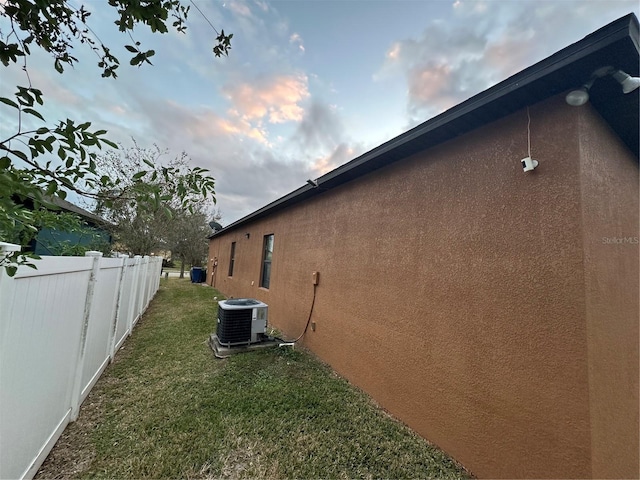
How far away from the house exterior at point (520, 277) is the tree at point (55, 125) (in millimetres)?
2312

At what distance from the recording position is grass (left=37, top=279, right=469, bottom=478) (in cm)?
216

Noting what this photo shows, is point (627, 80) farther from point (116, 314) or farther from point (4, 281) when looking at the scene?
point (116, 314)

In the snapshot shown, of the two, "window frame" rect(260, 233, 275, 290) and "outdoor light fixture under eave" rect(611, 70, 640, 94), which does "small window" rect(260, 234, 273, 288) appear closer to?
"window frame" rect(260, 233, 275, 290)

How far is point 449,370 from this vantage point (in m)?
2.54

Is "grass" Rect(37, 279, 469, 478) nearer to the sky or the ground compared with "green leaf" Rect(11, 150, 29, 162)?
nearer to the ground

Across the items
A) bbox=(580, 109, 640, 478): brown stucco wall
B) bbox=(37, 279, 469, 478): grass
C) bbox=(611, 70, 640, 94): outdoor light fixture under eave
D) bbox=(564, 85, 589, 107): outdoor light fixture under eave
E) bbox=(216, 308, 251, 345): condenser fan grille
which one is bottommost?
bbox=(37, 279, 469, 478): grass

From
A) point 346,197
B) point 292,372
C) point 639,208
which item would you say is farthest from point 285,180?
point 639,208

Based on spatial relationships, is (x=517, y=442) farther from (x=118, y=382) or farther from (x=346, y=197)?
(x=118, y=382)

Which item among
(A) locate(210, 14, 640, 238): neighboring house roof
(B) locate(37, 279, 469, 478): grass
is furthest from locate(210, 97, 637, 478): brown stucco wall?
(B) locate(37, 279, 469, 478): grass

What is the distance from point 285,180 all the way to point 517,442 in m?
13.3

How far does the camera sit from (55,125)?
991mm

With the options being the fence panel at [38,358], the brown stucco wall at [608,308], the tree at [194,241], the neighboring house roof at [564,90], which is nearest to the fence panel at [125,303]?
the fence panel at [38,358]

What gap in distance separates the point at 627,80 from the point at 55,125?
3316 millimetres

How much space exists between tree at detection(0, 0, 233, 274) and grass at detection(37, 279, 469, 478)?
1973 mm
